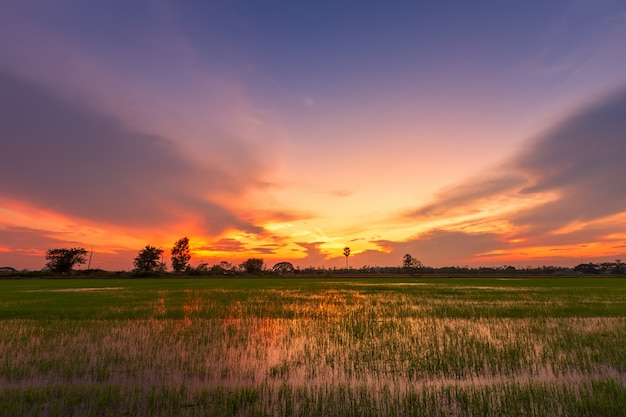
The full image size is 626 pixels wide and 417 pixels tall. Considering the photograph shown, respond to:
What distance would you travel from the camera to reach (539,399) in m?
7.26

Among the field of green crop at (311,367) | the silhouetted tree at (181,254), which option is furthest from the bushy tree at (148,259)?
the field of green crop at (311,367)

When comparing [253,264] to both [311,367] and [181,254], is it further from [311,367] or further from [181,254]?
[311,367]

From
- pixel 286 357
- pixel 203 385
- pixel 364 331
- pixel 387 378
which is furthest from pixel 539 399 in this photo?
pixel 364 331

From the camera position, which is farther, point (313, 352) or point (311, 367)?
point (313, 352)

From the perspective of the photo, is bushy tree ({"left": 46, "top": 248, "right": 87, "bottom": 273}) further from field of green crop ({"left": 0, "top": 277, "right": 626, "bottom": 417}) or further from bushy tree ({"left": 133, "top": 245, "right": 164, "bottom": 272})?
field of green crop ({"left": 0, "top": 277, "right": 626, "bottom": 417})

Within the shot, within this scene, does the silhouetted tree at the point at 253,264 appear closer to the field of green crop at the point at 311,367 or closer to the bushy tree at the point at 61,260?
the bushy tree at the point at 61,260

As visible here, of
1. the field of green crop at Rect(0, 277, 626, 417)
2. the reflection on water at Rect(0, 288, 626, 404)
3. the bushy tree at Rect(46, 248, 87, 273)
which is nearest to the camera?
the field of green crop at Rect(0, 277, 626, 417)

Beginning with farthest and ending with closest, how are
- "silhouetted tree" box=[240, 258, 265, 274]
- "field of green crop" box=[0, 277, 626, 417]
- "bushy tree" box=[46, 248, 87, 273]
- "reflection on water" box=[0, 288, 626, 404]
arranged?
"silhouetted tree" box=[240, 258, 265, 274] < "bushy tree" box=[46, 248, 87, 273] < "reflection on water" box=[0, 288, 626, 404] < "field of green crop" box=[0, 277, 626, 417]

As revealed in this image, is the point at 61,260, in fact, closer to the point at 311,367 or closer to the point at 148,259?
the point at 148,259

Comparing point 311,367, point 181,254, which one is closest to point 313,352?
point 311,367

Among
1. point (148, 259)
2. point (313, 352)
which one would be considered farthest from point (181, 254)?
point (313, 352)

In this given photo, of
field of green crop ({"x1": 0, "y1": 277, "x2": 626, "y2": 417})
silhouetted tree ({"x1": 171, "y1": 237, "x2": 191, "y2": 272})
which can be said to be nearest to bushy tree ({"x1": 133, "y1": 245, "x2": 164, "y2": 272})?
silhouetted tree ({"x1": 171, "y1": 237, "x2": 191, "y2": 272})

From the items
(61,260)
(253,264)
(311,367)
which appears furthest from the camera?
(253,264)

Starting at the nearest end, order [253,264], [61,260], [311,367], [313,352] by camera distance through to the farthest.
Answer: [311,367]
[313,352]
[61,260]
[253,264]
